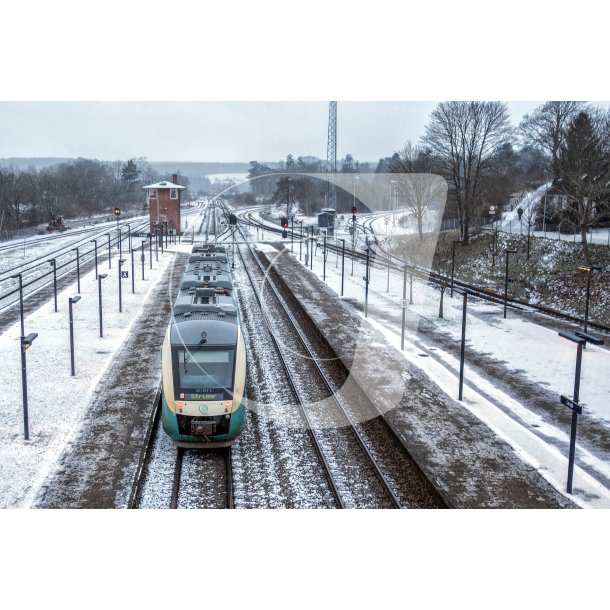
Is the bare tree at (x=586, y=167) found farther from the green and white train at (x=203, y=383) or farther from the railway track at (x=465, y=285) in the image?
the green and white train at (x=203, y=383)

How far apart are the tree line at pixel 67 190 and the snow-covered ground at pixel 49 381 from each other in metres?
44.7

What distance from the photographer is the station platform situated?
1378 centimetres

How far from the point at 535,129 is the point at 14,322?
167 ft

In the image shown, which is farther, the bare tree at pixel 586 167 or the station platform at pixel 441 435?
the bare tree at pixel 586 167

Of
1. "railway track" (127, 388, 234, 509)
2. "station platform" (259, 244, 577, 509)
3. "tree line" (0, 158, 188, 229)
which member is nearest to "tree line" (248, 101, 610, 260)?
"station platform" (259, 244, 577, 509)

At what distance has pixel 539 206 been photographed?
55375 millimetres

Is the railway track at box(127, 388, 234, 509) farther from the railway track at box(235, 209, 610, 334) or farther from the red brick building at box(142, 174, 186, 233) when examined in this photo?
the red brick building at box(142, 174, 186, 233)

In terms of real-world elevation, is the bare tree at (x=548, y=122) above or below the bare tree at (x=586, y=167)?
above

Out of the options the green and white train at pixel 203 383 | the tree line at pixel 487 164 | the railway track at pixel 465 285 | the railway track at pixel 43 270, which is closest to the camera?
the green and white train at pixel 203 383

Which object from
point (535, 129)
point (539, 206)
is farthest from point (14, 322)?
point (535, 129)

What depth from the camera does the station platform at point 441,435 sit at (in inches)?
543

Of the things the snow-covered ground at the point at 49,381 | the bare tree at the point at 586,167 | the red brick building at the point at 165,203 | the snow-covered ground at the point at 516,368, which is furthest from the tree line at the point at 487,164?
the red brick building at the point at 165,203

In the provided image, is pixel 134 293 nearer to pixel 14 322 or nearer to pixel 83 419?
pixel 14 322

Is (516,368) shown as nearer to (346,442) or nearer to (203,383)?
(346,442)
